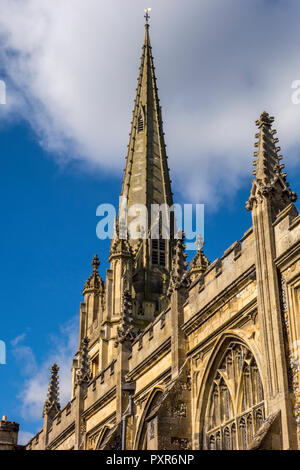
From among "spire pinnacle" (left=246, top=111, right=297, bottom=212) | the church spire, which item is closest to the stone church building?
"spire pinnacle" (left=246, top=111, right=297, bottom=212)

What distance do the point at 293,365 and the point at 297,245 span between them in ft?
8.53

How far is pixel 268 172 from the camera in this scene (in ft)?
63.1

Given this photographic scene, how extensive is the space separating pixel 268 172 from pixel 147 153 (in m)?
39.8

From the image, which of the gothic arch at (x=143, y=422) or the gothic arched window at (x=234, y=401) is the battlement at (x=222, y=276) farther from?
the gothic arch at (x=143, y=422)

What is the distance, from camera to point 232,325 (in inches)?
769

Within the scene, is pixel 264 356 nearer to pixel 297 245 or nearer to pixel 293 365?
pixel 293 365

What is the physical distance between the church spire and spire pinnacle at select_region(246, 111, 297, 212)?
35.2 m

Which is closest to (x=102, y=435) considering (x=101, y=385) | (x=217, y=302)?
(x=101, y=385)

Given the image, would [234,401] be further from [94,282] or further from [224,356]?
[94,282]

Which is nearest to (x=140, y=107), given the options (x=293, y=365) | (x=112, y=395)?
(x=112, y=395)

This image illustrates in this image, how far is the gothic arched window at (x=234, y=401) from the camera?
1848cm

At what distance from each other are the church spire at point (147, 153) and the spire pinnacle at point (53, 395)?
58.1 ft

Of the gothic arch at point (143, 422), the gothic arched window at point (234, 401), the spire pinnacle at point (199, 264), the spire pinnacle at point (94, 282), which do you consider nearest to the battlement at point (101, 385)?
the gothic arch at point (143, 422)

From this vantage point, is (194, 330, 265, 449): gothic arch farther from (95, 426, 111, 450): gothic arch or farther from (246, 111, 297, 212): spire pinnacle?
(95, 426, 111, 450): gothic arch
